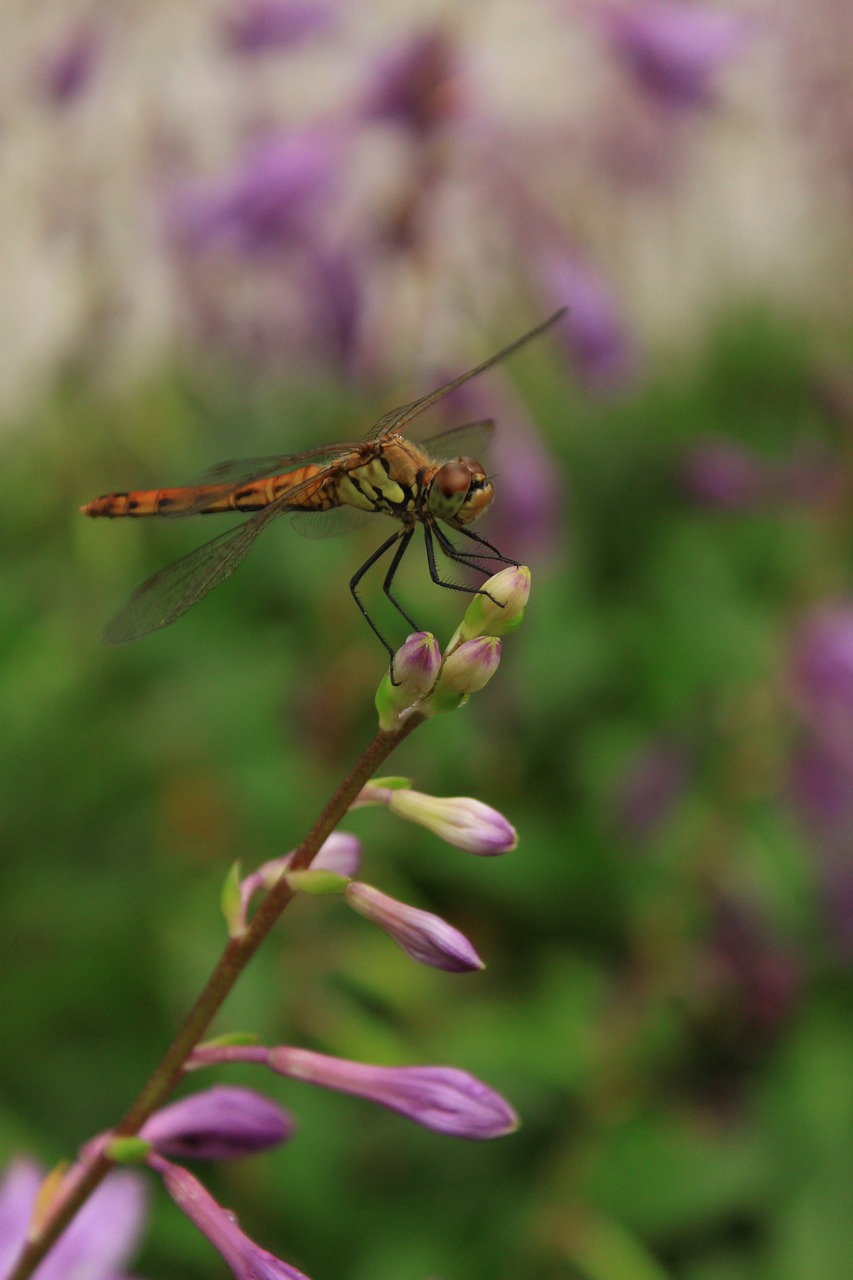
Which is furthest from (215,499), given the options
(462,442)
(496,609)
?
(496,609)

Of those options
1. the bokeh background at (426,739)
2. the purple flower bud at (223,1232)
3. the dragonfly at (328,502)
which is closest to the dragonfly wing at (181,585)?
the dragonfly at (328,502)

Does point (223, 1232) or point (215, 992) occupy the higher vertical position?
point (215, 992)

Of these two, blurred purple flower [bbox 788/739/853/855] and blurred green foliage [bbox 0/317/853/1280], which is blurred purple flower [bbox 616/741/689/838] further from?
blurred purple flower [bbox 788/739/853/855]

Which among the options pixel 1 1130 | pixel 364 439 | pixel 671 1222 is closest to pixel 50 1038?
pixel 1 1130

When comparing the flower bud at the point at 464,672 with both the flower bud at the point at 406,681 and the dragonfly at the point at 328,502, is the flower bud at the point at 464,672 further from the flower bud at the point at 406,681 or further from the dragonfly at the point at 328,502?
the dragonfly at the point at 328,502

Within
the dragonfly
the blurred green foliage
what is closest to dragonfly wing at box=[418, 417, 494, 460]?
the dragonfly

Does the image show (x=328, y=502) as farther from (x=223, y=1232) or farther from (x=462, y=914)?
(x=462, y=914)
